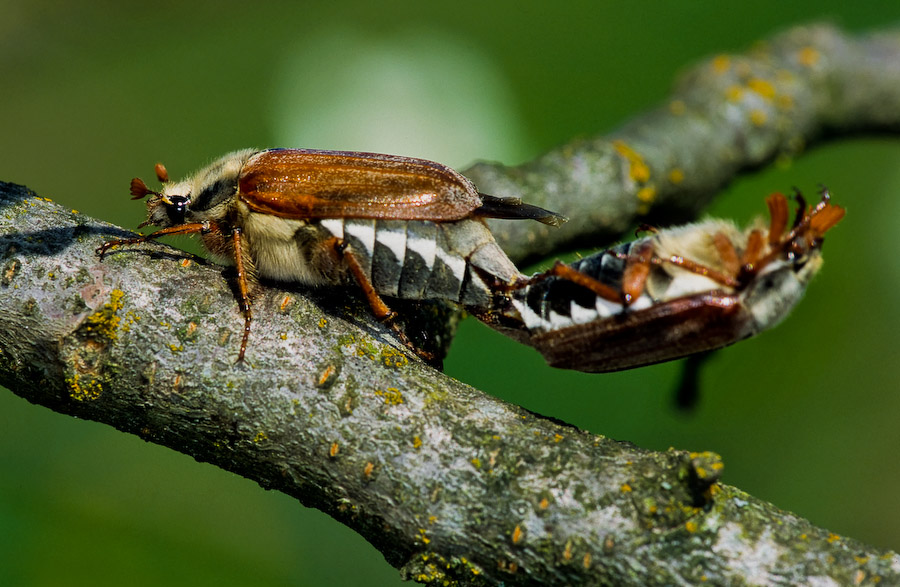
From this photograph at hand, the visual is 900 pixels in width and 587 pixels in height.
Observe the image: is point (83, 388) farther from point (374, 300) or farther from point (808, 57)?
point (808, 57)

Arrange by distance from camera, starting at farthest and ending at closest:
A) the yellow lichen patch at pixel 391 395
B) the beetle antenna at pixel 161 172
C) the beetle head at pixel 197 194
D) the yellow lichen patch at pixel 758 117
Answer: the yellow lichen patch at pixel 758 117, the beetle antenna at pixel 161 172, the beetle head at pixel 197 194, the yellow lichen patch at pixel 391 395

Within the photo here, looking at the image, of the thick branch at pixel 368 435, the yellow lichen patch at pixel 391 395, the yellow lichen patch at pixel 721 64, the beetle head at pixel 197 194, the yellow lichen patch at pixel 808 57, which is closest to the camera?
the thick branch at pixel 368 435

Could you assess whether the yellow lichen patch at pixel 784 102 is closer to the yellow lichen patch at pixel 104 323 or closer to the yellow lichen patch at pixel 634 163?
the yellow lichen patch at pixel 634 163

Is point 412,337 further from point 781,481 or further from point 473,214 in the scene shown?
point 781,481

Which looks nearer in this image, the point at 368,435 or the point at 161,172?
the point at 368,435

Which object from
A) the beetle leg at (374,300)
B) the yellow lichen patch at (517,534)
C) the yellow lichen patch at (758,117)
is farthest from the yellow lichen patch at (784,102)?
the yellow lichen patch at (517,534)

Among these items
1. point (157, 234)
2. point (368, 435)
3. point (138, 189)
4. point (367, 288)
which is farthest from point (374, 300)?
point (138, 189)
